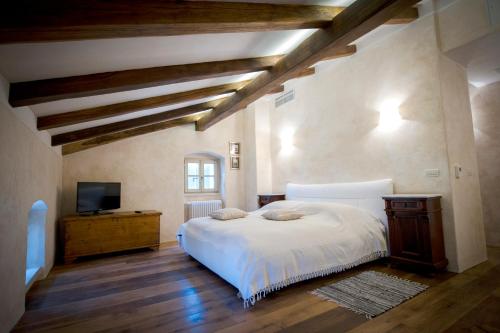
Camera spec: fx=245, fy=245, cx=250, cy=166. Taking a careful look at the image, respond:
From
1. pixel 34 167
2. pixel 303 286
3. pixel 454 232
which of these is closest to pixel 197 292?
pixel 303 286

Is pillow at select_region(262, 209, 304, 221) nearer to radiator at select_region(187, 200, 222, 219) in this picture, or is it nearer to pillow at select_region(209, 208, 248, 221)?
pillow at select_region(209, 208, 248, 221)

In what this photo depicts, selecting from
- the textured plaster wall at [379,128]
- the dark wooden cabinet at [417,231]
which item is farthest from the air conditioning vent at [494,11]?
the dark wooden cabinet at [417,231]

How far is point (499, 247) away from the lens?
12.6 feet

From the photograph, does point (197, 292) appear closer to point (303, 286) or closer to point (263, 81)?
point (303, 286)

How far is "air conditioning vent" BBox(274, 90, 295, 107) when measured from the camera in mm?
5480

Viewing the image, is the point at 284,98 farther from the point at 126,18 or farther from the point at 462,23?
the point at 126,18

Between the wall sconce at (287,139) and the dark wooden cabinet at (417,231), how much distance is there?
261 cm

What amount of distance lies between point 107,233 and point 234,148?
344cm

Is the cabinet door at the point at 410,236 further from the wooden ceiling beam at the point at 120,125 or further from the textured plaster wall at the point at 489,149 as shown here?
the wooden ceiling beam at the point at 120,125

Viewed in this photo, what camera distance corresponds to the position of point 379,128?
12.2ft

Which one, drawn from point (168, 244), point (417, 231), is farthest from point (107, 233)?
point (417, 231)

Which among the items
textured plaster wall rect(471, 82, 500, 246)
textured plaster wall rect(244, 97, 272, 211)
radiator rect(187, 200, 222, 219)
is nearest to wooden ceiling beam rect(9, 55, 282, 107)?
textured plaster wall rect(244, 97, 272, 211)

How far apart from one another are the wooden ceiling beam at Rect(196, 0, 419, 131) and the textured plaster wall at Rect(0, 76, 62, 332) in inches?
101

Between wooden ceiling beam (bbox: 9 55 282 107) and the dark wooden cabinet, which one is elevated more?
wooden ceiling beam (bbox: 9 55 282 107)
